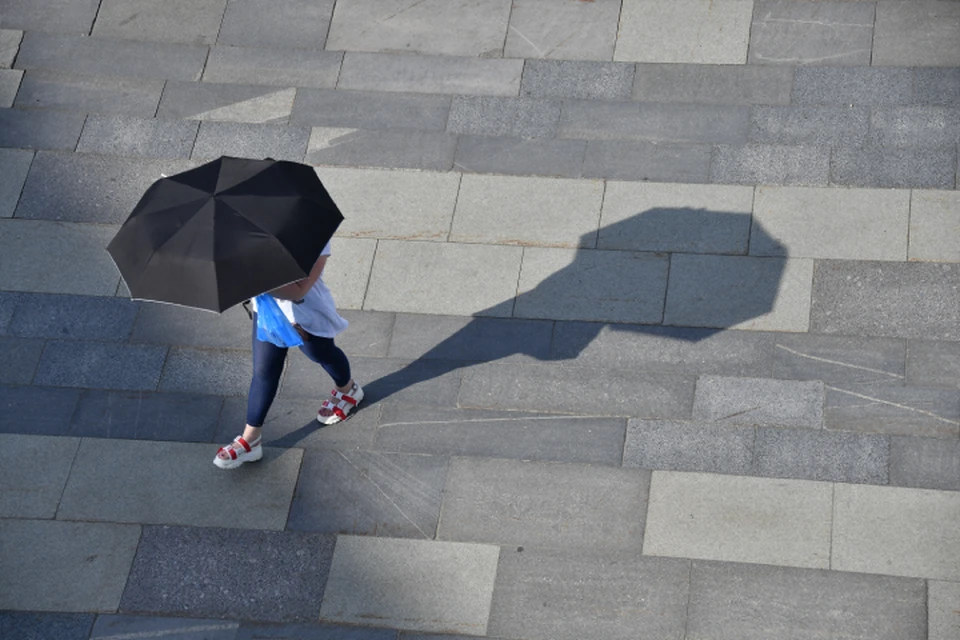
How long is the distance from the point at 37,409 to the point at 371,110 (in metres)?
3.22

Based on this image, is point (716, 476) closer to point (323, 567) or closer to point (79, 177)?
point (323, 567)

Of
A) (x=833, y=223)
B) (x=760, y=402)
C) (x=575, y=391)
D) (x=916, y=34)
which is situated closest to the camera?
(x=760, y=402)

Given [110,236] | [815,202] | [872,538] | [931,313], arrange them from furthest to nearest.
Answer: [110,236]
[815,202]
[931,313]
[872,538]

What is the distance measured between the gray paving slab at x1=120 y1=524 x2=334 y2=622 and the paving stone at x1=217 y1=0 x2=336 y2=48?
4212 millimetres

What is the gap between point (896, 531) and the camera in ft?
23.3

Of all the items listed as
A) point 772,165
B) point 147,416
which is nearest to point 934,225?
point 772,165

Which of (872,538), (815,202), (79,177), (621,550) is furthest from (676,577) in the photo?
(79,177)

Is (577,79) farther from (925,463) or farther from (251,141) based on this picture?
(925,463)

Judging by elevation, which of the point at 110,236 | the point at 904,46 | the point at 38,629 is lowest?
the point at 38,629

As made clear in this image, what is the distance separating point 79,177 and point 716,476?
5.19 m

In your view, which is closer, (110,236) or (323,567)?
(323,567)

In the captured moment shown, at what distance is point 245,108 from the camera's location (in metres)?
9.71

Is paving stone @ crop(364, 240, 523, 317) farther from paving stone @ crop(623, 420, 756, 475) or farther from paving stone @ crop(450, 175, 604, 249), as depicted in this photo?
paving stone @ crop(623, 420, 756, 475)

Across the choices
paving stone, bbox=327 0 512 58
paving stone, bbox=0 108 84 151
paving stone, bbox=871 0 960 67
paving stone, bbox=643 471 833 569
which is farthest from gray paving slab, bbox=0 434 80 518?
paving stone, bbox=871 0 960 67
